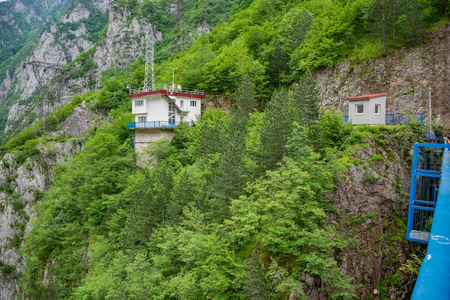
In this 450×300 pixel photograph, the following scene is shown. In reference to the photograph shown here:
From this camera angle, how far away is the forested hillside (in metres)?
13.4

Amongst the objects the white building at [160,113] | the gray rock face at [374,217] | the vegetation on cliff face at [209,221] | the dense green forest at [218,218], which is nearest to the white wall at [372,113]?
the dense green forest at [218,218]

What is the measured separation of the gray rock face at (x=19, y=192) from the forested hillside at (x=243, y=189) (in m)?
0.20

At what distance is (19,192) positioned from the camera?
45625 mm

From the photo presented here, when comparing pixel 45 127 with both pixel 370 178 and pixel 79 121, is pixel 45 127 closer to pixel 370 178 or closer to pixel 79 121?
pixel 79 121

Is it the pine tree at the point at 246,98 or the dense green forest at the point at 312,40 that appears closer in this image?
the dense green forest at the point at 312,40

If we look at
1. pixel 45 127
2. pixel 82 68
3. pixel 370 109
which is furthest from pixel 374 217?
pixel 82 68

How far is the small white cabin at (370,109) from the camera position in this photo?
20.5 metres

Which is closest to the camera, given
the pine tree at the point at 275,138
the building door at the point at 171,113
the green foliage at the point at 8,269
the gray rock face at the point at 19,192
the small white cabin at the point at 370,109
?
the pine tree at the point at 275,138

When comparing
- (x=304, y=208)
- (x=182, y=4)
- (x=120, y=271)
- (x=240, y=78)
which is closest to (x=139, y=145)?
(x=240, y=78)

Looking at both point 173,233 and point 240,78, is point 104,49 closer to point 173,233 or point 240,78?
point 240,78

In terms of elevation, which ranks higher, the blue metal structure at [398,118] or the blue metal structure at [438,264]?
the blue metal structure at [398,118]

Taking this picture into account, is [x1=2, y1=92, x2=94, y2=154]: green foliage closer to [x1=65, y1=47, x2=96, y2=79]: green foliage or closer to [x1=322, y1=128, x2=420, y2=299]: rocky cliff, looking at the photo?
[x1=65, y1=47, x2=96, y2=79]: green foliage

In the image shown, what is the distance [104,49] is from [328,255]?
11084 cm

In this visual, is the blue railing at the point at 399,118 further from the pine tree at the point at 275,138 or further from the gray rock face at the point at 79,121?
the gray rock face at the point at 79,121
